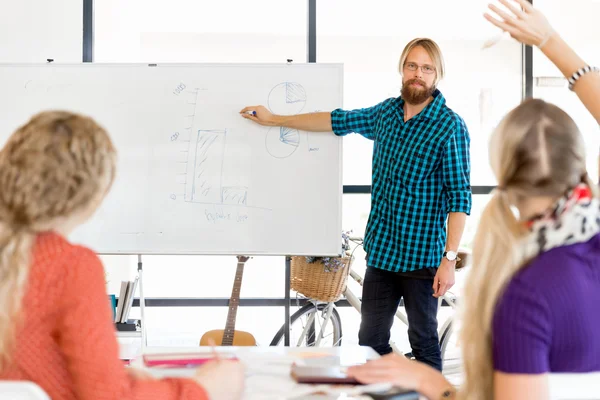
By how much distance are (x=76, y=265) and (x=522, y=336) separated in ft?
2.26

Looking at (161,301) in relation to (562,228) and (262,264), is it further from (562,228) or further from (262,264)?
(562,228)

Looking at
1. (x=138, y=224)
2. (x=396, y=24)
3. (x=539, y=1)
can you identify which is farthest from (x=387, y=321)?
(x=539, y=1)

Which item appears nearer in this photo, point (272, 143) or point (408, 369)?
point (408, 369)

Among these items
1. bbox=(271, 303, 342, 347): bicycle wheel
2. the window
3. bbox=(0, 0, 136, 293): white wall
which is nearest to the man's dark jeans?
bbox=(271, 303, 342, 347): bicycle wheel

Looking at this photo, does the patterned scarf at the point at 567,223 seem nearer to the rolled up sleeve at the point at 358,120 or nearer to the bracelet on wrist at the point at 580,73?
the bracelet on wrist at the point at 580,73

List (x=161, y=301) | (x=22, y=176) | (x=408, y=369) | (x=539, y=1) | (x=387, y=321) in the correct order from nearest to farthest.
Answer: (x=22, y=176)
(x=408, y=369)
(x=387, y=321)
(x=161, y=301)
(x=539, y=1)

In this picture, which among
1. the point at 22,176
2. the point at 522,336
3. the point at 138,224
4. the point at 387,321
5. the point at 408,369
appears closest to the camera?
the point at 522,336

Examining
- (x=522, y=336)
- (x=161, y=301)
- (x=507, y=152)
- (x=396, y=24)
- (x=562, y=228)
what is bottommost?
(x=161, y=301)

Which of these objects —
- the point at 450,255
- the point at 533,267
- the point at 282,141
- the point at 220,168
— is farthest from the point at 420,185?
the point at 533,267

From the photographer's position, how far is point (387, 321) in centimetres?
252

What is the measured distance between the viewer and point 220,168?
2834mm

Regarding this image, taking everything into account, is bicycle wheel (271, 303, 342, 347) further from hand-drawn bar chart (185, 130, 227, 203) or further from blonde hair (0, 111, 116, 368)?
blonde hair (0, 111, 116, 368)

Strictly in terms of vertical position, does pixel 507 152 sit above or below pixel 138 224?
above

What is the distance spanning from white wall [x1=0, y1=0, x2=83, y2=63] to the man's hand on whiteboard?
147 cm
